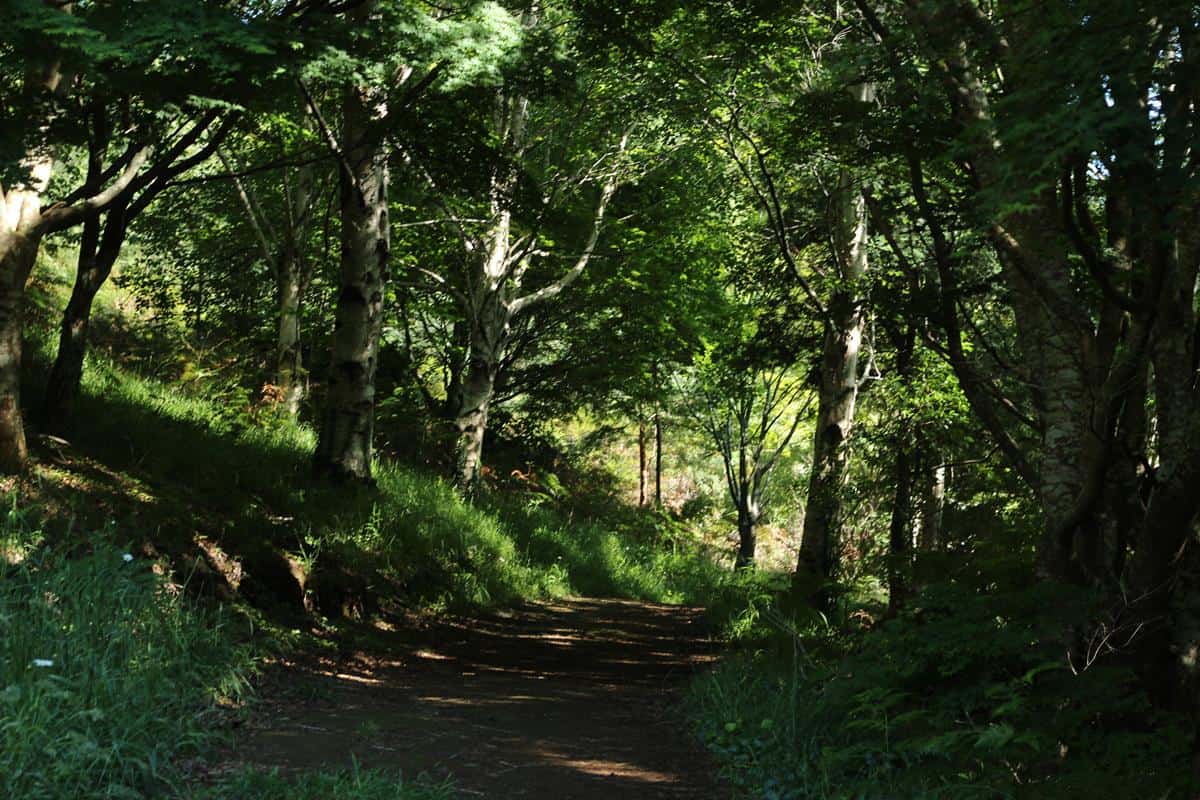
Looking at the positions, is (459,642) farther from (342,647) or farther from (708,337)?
(708,337)

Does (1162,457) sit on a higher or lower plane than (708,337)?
lower

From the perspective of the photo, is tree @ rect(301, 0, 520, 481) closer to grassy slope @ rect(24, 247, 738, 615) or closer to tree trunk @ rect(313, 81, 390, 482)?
tree trunk @ rect(313, 81, 390, 482)

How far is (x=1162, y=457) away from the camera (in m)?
5.35

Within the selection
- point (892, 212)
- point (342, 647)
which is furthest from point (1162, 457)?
point (342, 647)

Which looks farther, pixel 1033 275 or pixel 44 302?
pixel 44 302

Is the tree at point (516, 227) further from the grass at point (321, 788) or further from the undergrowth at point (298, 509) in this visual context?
the grass at point (321, 788)

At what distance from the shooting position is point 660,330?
807 inches

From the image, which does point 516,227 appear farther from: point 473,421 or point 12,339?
point 12,339

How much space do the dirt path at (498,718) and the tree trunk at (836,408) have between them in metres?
2.58

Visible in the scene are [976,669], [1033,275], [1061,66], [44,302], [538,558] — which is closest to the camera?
[1061,66]

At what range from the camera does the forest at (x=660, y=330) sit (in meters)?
4.73

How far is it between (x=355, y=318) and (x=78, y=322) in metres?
3.03

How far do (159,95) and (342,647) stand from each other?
4706mm

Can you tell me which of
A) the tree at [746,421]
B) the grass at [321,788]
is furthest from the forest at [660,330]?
the tree at [746,421]
